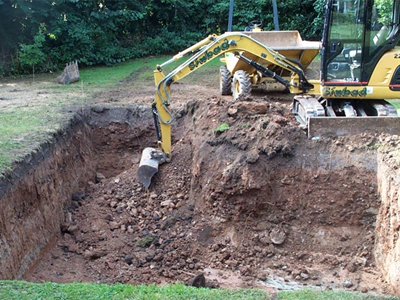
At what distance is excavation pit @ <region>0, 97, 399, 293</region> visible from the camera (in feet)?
19.9

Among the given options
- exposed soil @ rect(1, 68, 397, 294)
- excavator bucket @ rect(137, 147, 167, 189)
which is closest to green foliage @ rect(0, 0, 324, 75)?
excavator bucket @ rect(137, 147, 167, 189)

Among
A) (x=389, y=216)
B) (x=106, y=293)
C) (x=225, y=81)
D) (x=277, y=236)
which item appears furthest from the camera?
(x=225, y=81)

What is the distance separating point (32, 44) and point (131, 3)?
4407 millimetres

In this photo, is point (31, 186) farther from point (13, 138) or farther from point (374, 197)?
point (374, 197)

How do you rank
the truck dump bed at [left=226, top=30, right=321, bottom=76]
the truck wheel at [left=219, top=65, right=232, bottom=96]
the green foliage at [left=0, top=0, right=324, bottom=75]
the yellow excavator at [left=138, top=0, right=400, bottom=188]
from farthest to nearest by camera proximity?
the green foliage at [left=0, top=0, right=324, bottom=75], the truck wheel at [left=219, top=65, right=232, bottom=96], the truck dump bed at [left=226, top=30, right=321, bottom=76], the yellow excavator at [left=138, top=0, right=400, bottom=188]

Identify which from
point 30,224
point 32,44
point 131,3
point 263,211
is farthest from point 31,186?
point 131,3

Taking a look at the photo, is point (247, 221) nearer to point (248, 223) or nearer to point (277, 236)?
point (248, 223)

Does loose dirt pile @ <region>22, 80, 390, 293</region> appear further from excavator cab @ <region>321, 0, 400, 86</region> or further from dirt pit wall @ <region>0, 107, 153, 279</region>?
excavator cab @ <region>321, 0, 400, 86</region>

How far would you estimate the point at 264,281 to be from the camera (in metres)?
5.97

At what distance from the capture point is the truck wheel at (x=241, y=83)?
423 inches

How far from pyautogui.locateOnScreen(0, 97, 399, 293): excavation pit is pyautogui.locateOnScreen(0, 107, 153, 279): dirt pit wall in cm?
3

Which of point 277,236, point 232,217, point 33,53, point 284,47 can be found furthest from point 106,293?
point 33,53

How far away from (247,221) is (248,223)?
0.11 feet

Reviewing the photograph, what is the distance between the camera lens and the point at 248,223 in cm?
677
